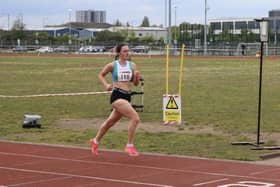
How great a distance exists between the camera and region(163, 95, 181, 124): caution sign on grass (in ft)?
58.6

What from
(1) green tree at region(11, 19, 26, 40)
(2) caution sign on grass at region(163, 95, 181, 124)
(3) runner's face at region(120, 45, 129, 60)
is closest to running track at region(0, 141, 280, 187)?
(3) runner's face at region(120, 45, 129, 60)

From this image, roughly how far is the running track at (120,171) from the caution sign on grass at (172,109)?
5.13 m

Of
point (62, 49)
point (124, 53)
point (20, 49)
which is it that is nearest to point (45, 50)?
point (62, 49)

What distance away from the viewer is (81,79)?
128ft

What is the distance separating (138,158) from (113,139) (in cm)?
277

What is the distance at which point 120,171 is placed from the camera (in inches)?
427

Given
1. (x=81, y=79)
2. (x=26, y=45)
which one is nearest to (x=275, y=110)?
(x=81, y=79)

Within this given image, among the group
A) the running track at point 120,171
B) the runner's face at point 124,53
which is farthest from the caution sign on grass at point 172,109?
the runner's face at point 124,53

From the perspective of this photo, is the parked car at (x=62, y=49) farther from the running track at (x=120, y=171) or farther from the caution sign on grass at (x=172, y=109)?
the running track at (x=120, y=171)

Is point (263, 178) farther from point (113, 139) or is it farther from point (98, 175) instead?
point (113, 139)

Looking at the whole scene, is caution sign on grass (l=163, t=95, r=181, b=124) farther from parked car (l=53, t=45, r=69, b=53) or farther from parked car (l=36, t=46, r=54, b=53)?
parked car (l=53, t=45, r=69, b=53)

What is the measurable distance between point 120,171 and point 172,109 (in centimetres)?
725

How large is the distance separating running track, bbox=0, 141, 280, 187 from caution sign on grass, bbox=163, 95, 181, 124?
513 centimetres

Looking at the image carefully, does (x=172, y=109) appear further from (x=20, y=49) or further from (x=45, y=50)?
(x=20, y=49)
